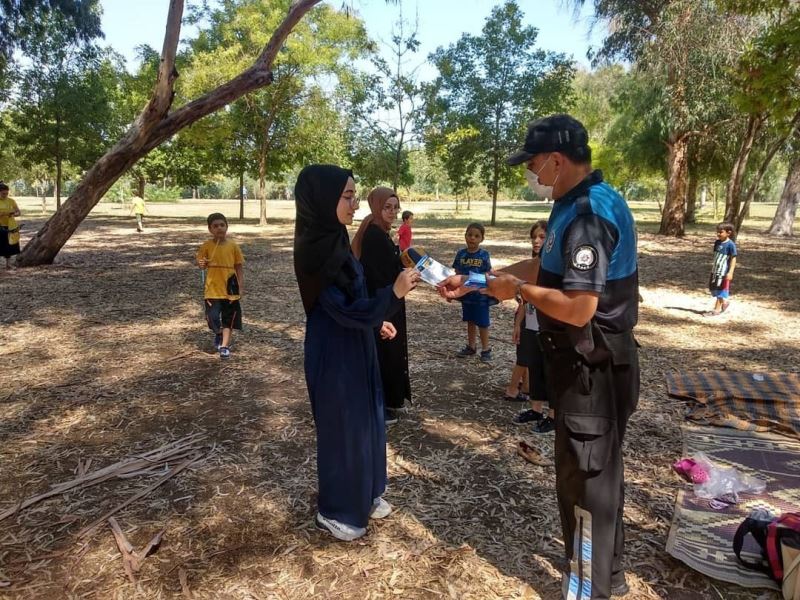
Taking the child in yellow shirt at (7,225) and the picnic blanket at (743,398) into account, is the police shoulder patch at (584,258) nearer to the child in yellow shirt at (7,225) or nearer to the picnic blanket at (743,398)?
the picnic blanket at (743,398)

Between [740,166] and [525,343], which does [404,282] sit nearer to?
[525,343]

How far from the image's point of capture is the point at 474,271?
6152 millimetres

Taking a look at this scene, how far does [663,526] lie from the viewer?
3.33 meters

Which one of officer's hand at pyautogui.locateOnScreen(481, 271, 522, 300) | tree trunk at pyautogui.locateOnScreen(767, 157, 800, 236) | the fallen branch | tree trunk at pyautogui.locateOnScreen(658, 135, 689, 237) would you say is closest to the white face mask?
officer's hand at pyautogui.locateOnScreen(481, 271, 522, 300)

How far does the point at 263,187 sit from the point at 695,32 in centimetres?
1867

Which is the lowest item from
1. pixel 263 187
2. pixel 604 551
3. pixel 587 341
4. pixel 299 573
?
pixel 299 573

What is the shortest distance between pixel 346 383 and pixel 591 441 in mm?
1271

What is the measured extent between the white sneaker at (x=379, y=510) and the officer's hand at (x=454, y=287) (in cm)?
145

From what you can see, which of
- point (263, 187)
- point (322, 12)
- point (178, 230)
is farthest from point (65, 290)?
point (322, 12)

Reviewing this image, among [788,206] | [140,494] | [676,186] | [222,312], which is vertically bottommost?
[140,494]

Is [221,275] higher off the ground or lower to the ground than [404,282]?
lower

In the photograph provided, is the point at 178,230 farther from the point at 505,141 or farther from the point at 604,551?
the point at 604,551

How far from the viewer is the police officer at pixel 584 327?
2.12 metres

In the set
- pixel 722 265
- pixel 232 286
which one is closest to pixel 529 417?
pixel 232 286
